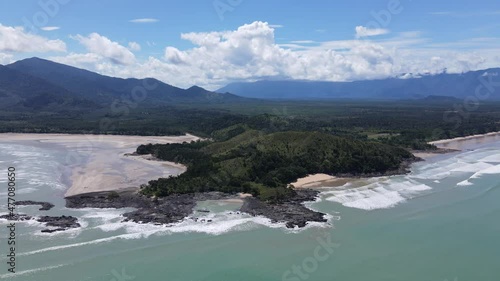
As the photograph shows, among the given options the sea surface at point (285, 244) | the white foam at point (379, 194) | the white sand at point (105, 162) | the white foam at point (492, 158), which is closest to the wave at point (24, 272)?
the sea surface at point (285, 244)

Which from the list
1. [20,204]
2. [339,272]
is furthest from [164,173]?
[339,272]

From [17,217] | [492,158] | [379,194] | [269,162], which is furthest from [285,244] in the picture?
[492,158]

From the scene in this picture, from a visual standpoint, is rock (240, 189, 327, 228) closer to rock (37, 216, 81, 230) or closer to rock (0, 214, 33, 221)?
rock (37, 216, 81, 230)

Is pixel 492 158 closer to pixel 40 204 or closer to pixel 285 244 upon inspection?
pixel 285 244

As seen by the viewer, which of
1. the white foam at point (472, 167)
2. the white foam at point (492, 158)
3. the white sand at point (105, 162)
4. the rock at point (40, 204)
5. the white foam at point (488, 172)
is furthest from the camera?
the white foam at point (492, 158)

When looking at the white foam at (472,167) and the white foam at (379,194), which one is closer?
the white foam at (379,194)

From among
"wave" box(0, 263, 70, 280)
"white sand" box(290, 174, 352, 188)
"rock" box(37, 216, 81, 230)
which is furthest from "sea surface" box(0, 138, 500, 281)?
"white sand" box(290, 174, 352, 188)

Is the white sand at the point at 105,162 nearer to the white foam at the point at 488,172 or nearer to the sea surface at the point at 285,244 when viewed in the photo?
the sea surface at the point at 285,244
